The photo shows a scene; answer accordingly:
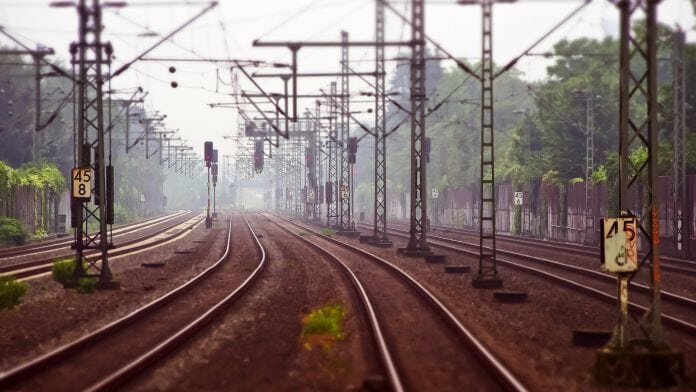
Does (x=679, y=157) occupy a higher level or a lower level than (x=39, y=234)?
higher

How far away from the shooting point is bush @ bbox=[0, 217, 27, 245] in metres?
41.1

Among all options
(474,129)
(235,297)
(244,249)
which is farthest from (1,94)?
(235,297)

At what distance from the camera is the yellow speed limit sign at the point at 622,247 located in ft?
37.1

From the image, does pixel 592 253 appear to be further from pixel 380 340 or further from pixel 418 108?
pixel 380 340

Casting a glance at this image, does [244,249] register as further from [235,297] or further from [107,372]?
[107,372]

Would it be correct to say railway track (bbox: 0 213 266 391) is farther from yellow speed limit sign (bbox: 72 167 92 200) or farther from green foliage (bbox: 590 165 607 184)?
green foliage (bbox: 590 165 607 184)

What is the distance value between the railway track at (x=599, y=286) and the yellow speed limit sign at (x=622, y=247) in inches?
154

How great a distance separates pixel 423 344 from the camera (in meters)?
13.3

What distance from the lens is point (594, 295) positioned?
64.2 feet

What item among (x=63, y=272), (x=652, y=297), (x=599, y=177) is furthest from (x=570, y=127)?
(x=652, y=297)

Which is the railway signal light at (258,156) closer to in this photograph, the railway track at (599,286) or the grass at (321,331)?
the railway track at (599,286)

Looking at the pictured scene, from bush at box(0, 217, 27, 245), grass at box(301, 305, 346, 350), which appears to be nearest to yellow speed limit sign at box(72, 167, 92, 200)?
grass at box(301, 305, 346, 350)

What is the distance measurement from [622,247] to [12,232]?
3705 cm

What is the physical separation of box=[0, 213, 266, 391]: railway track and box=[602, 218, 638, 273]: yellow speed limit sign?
6.94m
